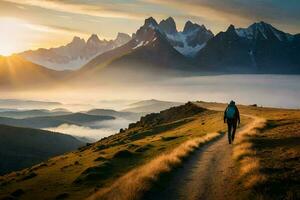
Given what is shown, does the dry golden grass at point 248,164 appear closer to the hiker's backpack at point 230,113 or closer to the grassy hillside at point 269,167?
the grassy hillside at point 269,167

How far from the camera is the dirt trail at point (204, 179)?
2442cm

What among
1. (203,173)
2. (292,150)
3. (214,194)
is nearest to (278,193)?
(214,194)

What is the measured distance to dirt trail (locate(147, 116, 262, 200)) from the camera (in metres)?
24.4

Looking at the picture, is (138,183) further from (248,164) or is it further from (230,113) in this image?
(230,113)

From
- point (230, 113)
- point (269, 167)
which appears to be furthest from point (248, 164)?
point (230, 113)

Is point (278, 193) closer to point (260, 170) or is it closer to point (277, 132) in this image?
point (260, 170)

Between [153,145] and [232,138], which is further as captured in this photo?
[153,145]

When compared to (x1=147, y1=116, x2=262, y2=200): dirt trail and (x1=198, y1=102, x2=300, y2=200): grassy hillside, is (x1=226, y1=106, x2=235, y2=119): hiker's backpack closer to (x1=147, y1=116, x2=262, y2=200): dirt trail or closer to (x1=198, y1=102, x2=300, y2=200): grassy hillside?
(x1=198, y1=102, x2=300, y2=200): grassy hillside

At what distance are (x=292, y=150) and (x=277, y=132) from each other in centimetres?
1435

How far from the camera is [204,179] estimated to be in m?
28.0

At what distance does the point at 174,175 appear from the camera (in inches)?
1191

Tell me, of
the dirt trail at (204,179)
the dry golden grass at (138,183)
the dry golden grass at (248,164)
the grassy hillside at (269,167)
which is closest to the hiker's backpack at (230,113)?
the grassy hillside at (269,167)

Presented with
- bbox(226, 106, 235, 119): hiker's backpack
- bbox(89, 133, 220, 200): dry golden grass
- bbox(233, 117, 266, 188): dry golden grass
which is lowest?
bbox(89, 133, 220, 200): dry golden grass

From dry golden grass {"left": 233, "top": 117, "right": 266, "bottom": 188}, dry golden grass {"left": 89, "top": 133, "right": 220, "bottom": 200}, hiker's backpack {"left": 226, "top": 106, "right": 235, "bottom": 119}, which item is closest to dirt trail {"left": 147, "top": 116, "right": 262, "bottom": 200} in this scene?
dry golden grass {"left": 233, "top": 117, "right": 266, "bottom": 188}
